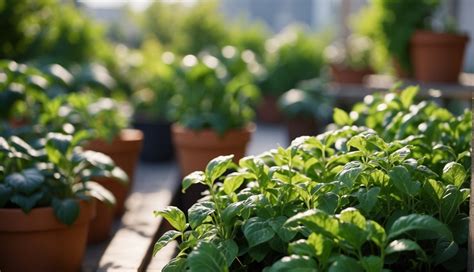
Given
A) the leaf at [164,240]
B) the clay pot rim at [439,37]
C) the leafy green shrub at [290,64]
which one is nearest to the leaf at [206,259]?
the leaf at [164,240]

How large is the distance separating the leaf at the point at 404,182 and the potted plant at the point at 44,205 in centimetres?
121

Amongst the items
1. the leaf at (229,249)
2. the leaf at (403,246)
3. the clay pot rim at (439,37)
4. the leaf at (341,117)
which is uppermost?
the clay pot rim at (439,37)

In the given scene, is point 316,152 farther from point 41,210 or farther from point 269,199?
point 41,210

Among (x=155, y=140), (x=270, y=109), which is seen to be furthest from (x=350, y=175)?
(x=270, y=109)

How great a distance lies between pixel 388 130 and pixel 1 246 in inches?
58.3

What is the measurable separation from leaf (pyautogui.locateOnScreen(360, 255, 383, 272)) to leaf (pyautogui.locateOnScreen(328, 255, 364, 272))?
0.08 ft

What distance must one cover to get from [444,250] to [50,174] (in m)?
1.53

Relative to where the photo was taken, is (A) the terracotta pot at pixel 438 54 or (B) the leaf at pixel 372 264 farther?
(A) the terracotta pot at pixel 438 54

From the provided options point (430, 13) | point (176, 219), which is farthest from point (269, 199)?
point (430, 13)

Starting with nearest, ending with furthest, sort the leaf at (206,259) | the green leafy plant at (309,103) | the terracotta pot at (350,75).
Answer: the leaf at (206,259)
the green leafy plant at (309,103)
the terracotta pot at (350,75)

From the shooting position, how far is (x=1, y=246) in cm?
251

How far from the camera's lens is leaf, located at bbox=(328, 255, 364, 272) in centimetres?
163

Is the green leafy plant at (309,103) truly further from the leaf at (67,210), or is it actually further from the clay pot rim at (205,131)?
the leaf at (67,210)

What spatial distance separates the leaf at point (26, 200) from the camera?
97.0 inches
